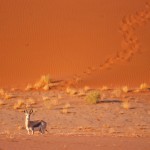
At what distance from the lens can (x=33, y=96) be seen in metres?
30.5

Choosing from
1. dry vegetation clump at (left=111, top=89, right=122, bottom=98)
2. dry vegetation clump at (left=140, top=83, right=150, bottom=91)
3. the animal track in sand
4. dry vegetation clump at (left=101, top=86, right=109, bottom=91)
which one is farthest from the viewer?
the animal track in sand

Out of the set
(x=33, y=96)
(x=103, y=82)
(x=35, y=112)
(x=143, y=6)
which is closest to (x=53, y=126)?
(x=35, y=112)

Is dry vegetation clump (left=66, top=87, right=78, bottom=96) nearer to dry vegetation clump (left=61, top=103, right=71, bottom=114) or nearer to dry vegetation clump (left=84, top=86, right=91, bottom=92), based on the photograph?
dry vegetation clump (left=84, top=86, right=91, bottom=92)

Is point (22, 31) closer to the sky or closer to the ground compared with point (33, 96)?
closer to the sky

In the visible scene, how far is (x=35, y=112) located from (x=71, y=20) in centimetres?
1419

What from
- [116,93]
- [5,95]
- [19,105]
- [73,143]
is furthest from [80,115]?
[73,143]

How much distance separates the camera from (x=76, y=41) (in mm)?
39125

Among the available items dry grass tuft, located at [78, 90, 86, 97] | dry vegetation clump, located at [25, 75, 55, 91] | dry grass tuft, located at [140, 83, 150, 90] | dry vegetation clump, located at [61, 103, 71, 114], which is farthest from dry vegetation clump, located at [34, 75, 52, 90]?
dry grass tuft, located at [140, 83, 150, 90]

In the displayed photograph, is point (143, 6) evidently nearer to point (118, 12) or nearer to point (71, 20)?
point (118, 12)

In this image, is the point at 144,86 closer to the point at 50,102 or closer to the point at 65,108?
the point at 50,102

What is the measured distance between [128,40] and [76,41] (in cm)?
303

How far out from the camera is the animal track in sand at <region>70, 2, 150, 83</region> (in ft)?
120

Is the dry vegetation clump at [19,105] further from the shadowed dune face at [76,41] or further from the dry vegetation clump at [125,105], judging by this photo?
the shadowed dune face at [76,41]

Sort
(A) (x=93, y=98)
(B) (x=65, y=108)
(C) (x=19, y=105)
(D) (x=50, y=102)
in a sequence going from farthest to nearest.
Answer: (D) (x=50, y=102) → (C) (x=19, y=105) → (A) (x=93, y=98) → (B) (x=65, y=108)
